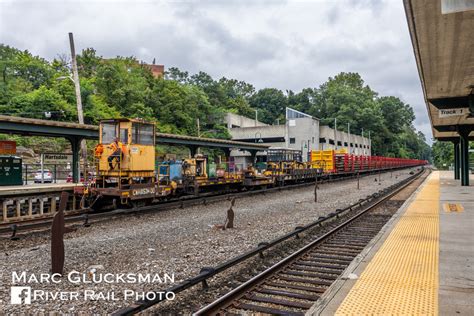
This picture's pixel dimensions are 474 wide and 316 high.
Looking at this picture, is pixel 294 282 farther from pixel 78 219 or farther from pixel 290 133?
pixel 290 133

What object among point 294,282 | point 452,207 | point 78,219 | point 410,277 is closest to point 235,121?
point 452,207

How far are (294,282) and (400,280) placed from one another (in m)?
1.61

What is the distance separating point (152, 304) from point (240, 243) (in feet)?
14.9

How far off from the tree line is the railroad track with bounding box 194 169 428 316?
19955mm

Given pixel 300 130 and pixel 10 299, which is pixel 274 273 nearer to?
pixel 10 299

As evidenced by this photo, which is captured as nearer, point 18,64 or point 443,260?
point 443,260

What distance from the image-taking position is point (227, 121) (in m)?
68.2

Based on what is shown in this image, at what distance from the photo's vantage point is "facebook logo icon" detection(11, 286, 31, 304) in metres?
5.40

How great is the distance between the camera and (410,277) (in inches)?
229

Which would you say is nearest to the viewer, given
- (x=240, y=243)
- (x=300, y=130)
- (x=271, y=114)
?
(x=240, y=243)

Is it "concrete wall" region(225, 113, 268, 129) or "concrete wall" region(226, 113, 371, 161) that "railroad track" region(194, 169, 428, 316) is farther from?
"concrete wall" region(225, 113, 268, 129)

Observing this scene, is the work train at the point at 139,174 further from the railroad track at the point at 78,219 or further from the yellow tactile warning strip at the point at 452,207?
the yellow tactile warning strip at the point at 452,207

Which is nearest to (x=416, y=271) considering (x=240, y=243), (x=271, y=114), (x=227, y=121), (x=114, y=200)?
(x=240, y=243)

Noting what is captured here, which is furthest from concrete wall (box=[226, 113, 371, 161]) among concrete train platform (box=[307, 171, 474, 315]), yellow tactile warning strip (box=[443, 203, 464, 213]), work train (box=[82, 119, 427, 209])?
concrete train platform (box=[307, 171, 474, 315])
